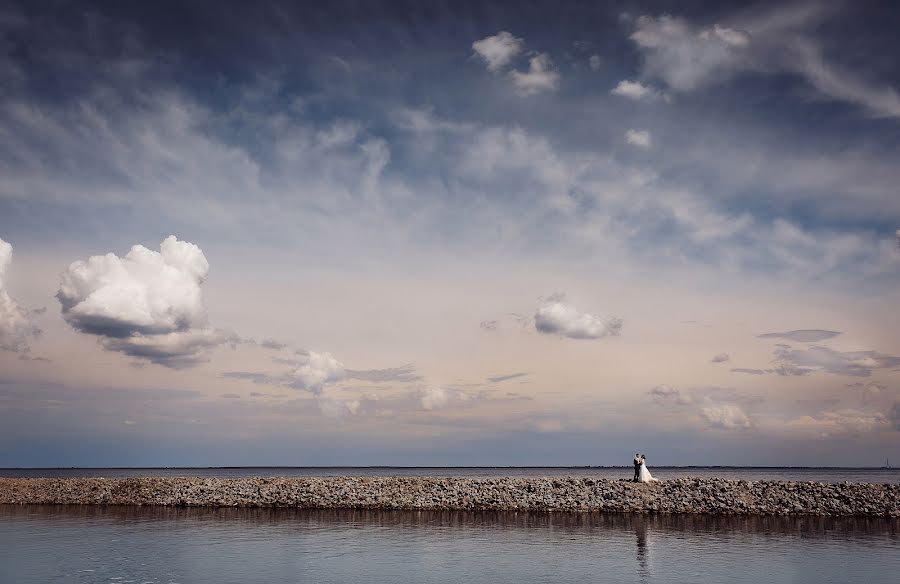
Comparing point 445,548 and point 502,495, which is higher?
point 502,495

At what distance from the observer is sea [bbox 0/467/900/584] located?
20938 mm

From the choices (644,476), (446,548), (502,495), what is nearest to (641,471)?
(644,476)

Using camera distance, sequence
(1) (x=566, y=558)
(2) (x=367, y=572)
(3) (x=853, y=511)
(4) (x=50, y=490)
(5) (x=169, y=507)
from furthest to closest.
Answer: (4) (x=50, y=490), (5) (x=169, y=507), (3) (x=853, y=511), (1) (x=566, y=558), (2) (x=367, y=572)

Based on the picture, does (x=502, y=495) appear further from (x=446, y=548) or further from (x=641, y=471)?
(x=446, y=548)

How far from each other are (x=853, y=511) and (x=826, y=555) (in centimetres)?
1350

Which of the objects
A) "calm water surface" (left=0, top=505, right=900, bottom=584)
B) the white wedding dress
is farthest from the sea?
the white wedding dress

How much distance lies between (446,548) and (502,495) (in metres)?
14.6

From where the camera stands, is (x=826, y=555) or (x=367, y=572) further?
(x=826, y=555)

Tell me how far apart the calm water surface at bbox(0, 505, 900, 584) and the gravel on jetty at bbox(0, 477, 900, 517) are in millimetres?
1280

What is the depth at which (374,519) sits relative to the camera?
3641 centimetres

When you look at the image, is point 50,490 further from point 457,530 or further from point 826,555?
point 826,555

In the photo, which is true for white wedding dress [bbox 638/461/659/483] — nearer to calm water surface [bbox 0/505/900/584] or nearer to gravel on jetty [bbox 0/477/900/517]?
gravel on jetty [bbox 0/477/900/517]

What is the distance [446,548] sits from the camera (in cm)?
2611

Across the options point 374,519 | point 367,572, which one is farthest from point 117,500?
point 367,572
